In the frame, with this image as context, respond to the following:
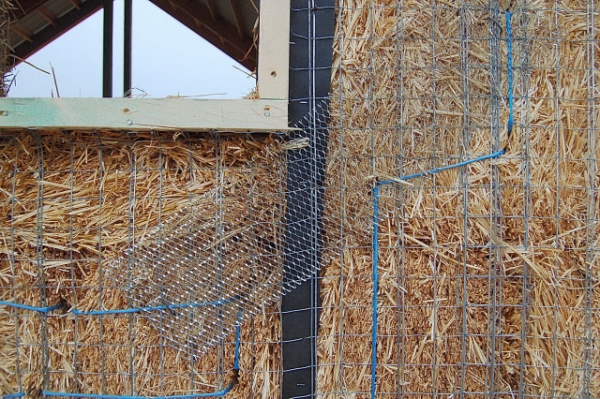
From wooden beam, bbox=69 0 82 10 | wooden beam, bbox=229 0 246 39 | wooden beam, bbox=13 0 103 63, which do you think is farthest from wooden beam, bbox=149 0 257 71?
wooden beam, bbox=13 0 103 63

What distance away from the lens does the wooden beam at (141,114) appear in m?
1.90

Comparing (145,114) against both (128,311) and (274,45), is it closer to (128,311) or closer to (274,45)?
(274,45)

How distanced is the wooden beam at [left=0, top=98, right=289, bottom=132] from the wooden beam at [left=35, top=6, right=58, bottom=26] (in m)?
3.58

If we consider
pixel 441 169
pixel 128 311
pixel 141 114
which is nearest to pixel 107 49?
pixel 141 114

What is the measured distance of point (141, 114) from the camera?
6.27 feet

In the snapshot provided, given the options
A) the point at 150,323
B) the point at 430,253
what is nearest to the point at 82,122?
the point at 150,323

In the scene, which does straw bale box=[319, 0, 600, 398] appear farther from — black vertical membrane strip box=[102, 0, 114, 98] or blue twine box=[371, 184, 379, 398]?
black vertical membrane strip box=[102, 0, 114, 98]

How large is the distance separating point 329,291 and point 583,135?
1265 mm

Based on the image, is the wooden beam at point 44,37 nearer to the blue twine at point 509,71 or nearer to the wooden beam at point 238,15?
the wooden beam at point 238,15

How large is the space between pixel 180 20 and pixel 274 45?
466 cm

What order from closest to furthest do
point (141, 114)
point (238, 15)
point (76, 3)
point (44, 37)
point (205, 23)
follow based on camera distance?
1. point (141, 114)
2. point (238, 15)
3. point (44, 37)
4. point (76, 3)
5. point (205, 23)

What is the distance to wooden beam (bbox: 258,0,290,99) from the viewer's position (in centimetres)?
195

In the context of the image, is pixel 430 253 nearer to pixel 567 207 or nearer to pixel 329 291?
pixel 329 291

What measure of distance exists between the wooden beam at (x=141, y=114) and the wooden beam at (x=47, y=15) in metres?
3.58
